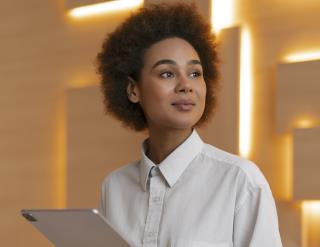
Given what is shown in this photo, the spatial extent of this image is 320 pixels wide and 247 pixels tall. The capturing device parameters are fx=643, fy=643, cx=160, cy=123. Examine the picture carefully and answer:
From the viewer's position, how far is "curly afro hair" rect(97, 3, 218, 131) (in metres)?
1.25

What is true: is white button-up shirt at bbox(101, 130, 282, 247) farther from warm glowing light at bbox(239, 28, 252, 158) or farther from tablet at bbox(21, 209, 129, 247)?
warm glowing light at bbox(239, 28, 252, 158)

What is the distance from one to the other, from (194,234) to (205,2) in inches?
34.1

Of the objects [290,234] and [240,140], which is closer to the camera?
[290,234]

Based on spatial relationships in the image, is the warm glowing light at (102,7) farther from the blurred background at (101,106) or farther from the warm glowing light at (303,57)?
the warm glowing light at (303,57)

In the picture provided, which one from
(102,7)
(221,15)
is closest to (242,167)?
(221,15)

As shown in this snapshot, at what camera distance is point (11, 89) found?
92.8 inches

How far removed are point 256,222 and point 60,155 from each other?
4.19ft

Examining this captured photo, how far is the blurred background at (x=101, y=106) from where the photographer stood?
1.57 m

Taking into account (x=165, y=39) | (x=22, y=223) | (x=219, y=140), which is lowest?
(x=22, y=223)

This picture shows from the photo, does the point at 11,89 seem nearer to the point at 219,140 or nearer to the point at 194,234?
the point at 219,140

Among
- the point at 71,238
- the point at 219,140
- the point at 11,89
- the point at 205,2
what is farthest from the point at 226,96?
the point at 11,89

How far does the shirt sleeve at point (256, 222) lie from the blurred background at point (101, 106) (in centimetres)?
48

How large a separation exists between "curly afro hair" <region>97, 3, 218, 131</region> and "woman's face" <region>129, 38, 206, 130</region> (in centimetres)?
3

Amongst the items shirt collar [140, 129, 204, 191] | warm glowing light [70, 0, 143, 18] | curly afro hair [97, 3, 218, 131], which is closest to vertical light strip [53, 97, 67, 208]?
warm glowing light [70, 0, 143, 18]
